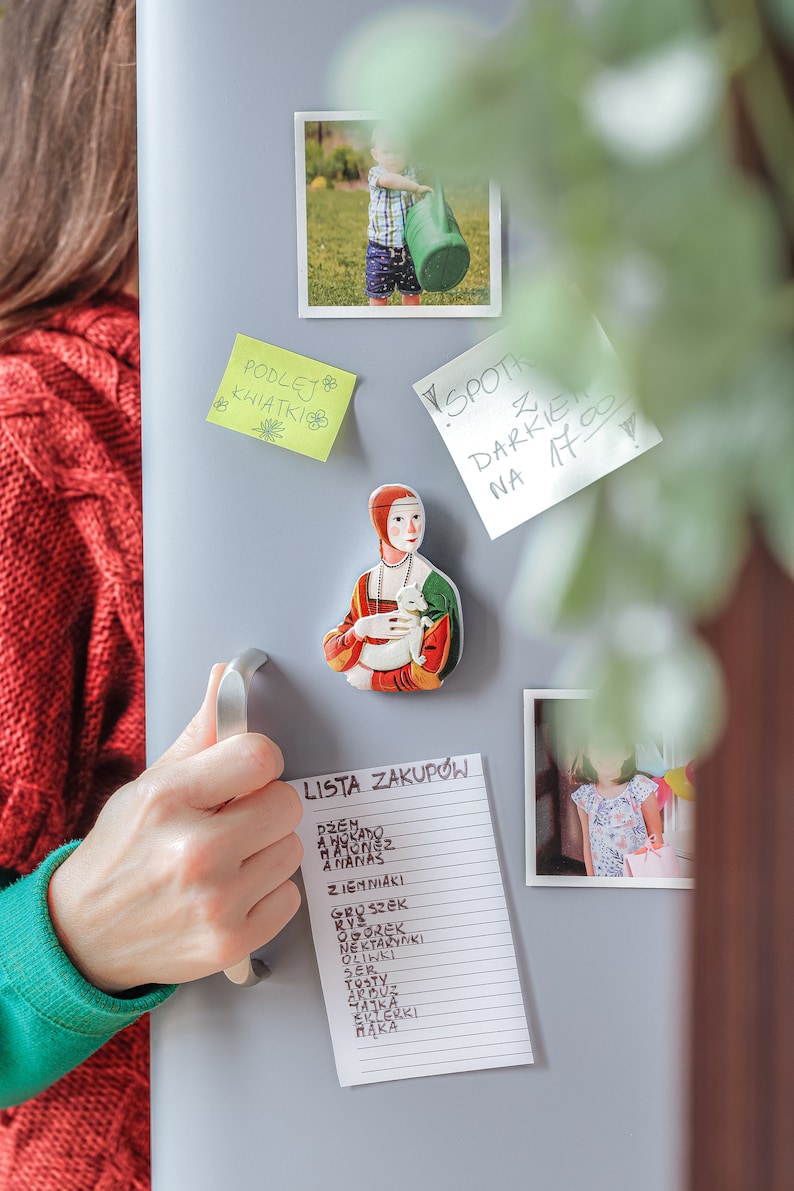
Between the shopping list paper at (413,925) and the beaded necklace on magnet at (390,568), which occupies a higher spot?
the beaded necklace on magnet at (390,568)

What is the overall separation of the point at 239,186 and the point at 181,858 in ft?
1.34

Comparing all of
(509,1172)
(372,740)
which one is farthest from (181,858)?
(509,1172)

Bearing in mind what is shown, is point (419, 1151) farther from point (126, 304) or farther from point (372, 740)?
point (126, 304)

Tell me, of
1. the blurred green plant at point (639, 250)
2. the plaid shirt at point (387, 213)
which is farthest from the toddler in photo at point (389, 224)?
the blurred green plant at point (639, 250)

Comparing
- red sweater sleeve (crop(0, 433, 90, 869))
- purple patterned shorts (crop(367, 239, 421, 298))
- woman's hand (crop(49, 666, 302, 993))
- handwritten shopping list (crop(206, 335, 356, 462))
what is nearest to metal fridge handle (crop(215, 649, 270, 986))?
woman's hand (crop(49, 666, 302, 993))

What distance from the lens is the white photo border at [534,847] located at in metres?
0.55

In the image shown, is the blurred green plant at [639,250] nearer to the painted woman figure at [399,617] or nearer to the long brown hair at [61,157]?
the painted woman figure at [399,617]

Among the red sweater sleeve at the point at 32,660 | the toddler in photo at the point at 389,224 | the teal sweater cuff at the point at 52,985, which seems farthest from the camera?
the red sweater sleeve at the point at 32,660

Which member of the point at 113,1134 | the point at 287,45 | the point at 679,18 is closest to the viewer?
the point at 679,18

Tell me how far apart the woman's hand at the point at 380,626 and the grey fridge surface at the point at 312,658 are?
0.02 m

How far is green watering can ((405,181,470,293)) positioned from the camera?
20.0 inches

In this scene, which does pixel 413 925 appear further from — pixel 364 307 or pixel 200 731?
pixel 364 307

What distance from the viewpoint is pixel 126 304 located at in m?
0.92

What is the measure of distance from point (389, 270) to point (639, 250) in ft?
1.30
